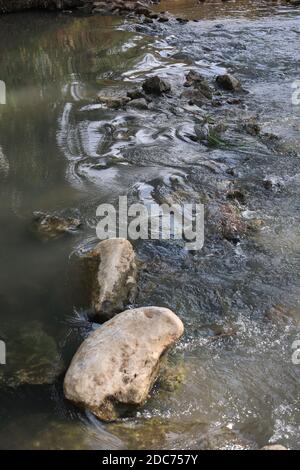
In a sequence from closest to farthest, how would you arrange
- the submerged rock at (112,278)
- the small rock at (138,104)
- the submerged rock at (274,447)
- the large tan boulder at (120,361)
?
the submerged rock at (274,447) < the large tan boulder at (120,361) < the submerged rock at (112,278) < the small rock at (138,104)

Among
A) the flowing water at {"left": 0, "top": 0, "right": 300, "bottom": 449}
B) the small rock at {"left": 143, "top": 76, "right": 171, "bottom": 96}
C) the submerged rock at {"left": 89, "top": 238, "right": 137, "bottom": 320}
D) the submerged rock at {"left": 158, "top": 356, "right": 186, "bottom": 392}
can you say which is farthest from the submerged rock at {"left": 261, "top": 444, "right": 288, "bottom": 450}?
the small rock at {"left": 143, "top": 76, "right": 171, "bottom": 96}

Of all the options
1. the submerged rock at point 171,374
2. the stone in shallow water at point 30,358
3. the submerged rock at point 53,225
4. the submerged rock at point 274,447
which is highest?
the submerged rock at point 53,225

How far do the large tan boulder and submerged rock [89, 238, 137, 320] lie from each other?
0.40 metres

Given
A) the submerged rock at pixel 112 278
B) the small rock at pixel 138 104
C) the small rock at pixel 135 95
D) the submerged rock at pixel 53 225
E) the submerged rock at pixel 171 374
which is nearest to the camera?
the submerged rock at pixel 171 374

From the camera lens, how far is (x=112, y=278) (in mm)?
4039

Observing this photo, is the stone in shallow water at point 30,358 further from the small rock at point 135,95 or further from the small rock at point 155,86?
the small rock at point 155,86

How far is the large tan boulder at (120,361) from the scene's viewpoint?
10.3ft

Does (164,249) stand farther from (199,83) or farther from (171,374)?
(199,83)

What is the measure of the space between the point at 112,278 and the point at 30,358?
0.85 m

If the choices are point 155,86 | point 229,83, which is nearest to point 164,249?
point 155,86

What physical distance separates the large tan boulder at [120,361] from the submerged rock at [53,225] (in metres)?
1.69

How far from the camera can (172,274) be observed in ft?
14.6

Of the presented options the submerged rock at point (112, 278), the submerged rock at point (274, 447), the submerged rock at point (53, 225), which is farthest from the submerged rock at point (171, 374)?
the submerged rock at point (53, 225)
